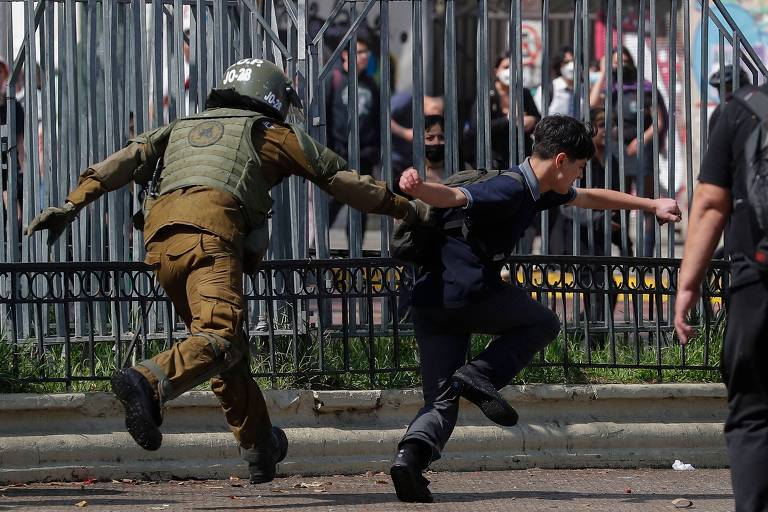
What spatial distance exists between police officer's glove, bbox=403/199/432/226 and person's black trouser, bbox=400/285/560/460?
1.20 ft

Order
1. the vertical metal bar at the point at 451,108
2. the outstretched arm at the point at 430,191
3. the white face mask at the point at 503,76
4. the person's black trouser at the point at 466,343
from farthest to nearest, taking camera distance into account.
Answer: the white face mask at the point at 503,76, the vertical metal bar at the point at 451,108, the person's black trouser at the point at 466,343, the outstretched arm at the point at 430,191

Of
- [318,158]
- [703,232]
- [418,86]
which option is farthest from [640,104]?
[703,232]

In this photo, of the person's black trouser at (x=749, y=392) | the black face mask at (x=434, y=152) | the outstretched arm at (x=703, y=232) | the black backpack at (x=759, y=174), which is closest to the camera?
the black backpack at (x=759, y=174)

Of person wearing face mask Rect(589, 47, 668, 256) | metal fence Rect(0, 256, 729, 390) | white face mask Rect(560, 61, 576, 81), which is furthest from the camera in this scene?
white face mask Rect(560, 61, 576, 81)

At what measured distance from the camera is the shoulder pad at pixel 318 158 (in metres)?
5.73

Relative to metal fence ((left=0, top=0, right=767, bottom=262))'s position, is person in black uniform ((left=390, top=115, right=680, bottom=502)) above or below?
below

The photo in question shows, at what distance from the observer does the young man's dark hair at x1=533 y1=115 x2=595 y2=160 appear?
588 cm

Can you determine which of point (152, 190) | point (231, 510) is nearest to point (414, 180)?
point (152, 190)

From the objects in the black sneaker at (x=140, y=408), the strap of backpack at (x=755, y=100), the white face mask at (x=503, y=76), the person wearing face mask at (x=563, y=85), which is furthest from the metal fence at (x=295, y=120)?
the person wearing face mask at (x=563, y=85)

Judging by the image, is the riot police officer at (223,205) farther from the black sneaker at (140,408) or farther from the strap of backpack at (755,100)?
the strap of backpack at (755,100)

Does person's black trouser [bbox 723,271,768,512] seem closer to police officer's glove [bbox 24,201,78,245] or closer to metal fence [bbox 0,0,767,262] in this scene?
police officer's glove [bbox 24,201,78,245]

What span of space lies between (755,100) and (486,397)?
6.78ft

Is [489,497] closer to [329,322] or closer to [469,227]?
[469,227]

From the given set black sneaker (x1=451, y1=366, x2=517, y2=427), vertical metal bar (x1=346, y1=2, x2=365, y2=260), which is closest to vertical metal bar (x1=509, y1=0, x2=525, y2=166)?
vertical metal bar (x1=346, y1=2, x2=365, y2=260)
